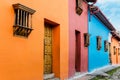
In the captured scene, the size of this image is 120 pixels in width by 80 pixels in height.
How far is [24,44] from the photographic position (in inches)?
290

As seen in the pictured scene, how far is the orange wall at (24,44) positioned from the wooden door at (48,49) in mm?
423

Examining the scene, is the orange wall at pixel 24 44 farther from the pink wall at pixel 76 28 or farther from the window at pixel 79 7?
the window at pixel 79 7

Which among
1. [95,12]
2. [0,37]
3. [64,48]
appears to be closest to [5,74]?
[0,37]

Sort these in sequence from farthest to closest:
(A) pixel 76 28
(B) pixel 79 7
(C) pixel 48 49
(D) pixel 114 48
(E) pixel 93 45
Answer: (D) pixel 114 48 → (E) pixel 93 45 → (B) pixel 79 7 → (A) pixel 76 28 → (C) pixel 48 49

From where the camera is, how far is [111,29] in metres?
25.4

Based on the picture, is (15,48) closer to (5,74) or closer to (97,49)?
(5,74)

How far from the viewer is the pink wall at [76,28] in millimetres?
11898

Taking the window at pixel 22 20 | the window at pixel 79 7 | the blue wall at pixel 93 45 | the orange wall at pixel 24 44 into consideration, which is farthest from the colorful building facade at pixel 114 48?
the window at pixel 22 20

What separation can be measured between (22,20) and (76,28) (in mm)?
6139

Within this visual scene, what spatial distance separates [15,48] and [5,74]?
29.9 inches

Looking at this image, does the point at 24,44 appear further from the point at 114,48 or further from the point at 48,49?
the point at 114,48

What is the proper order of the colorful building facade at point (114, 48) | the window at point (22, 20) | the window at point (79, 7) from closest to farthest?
the window at point (22, 20)
the window at point (79, 7)
the colorful building facade at point (114, 48)

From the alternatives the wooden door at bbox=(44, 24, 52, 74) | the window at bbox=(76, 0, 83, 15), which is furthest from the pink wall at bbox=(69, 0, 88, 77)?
the wooden door at bbox=(44, 24, 52, 74)

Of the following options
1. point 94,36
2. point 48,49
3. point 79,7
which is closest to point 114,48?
point 94,36
